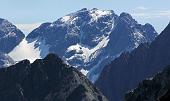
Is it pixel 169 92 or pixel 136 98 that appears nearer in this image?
pixel 169 92

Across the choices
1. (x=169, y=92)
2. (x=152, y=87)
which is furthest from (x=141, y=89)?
(x=169, y=92)

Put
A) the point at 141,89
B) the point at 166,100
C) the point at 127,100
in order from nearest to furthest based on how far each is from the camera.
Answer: the point at 166,100
the point at 127,100
the point at 141,89

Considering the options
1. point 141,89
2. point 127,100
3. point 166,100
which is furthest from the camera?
point 141,89

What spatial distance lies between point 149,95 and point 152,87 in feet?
42.3

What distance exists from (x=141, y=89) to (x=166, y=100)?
126289mm

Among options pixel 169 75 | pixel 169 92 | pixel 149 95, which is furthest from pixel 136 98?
pixel 169 92

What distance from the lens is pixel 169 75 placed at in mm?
181000

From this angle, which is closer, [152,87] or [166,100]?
[166,100]

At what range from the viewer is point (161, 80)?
179625 mm

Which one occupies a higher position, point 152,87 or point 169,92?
point 152,87

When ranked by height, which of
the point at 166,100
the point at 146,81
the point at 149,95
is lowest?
the point at 166,100

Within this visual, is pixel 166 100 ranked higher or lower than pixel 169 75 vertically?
lower

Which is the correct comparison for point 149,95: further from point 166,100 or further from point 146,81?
point 166,100

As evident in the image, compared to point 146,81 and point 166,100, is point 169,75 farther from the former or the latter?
point 166,100
